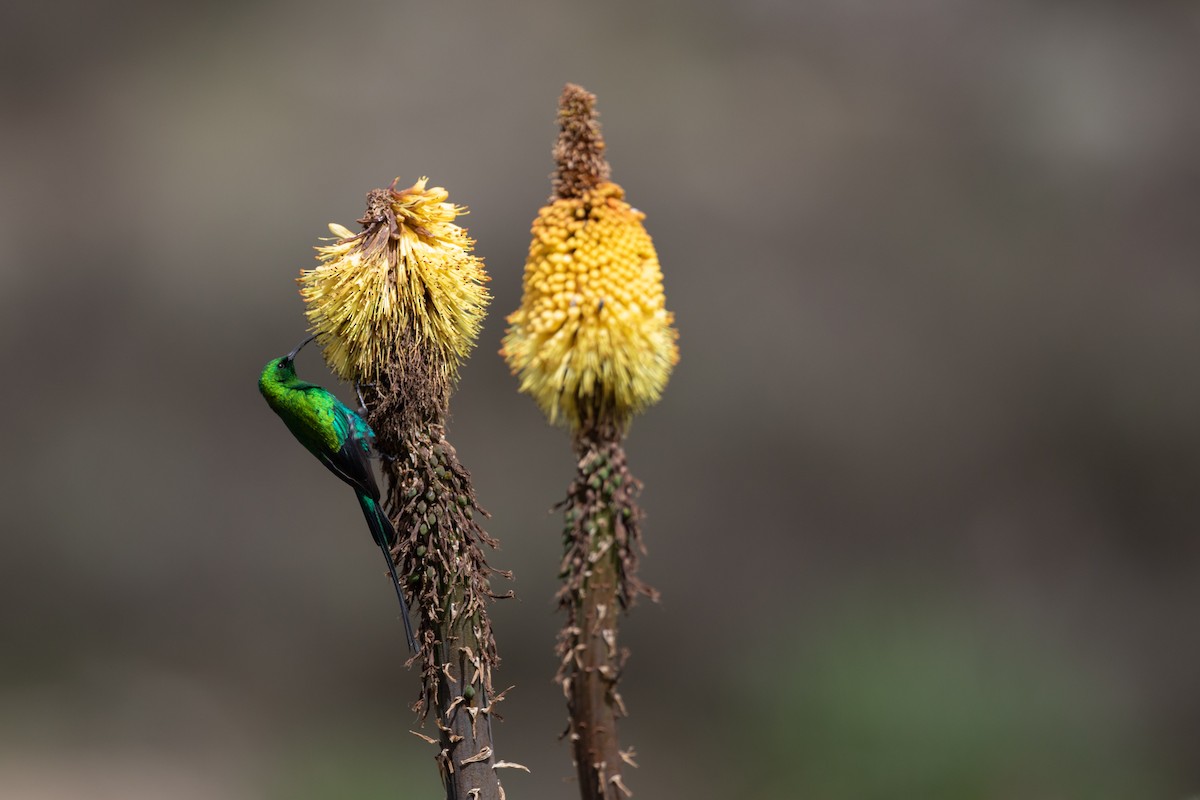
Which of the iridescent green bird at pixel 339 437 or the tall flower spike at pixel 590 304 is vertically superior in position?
the tall flower spike at pixel 590 304

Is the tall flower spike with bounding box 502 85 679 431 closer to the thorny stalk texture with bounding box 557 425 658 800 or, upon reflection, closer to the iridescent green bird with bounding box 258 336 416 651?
the thorny stalk texture with bounding box 557 425 658 800

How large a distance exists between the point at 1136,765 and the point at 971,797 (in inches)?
50.5

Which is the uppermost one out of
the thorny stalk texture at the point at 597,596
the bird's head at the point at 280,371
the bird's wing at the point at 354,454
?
the bird's head at the point at 280,371

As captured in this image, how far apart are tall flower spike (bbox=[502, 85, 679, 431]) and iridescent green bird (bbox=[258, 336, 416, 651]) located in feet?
1.13

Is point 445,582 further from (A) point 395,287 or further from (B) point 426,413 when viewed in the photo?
(A) point 395,287

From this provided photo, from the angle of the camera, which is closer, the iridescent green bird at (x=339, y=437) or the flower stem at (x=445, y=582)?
the flower stem at (x=445, y=582)

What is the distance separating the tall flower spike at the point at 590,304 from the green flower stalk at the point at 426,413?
189 millimetres

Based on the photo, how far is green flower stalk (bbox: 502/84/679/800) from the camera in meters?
2.01

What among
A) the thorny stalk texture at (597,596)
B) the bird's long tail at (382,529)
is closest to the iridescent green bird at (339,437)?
the bird's long tail at (382,529)

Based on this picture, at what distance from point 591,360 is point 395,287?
395 millimetres

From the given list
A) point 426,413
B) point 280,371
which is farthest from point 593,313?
point 280,371

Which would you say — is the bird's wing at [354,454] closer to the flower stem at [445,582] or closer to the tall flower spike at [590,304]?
the flower stem at [445,582]

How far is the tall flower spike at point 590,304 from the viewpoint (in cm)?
211

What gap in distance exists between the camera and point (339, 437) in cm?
204
